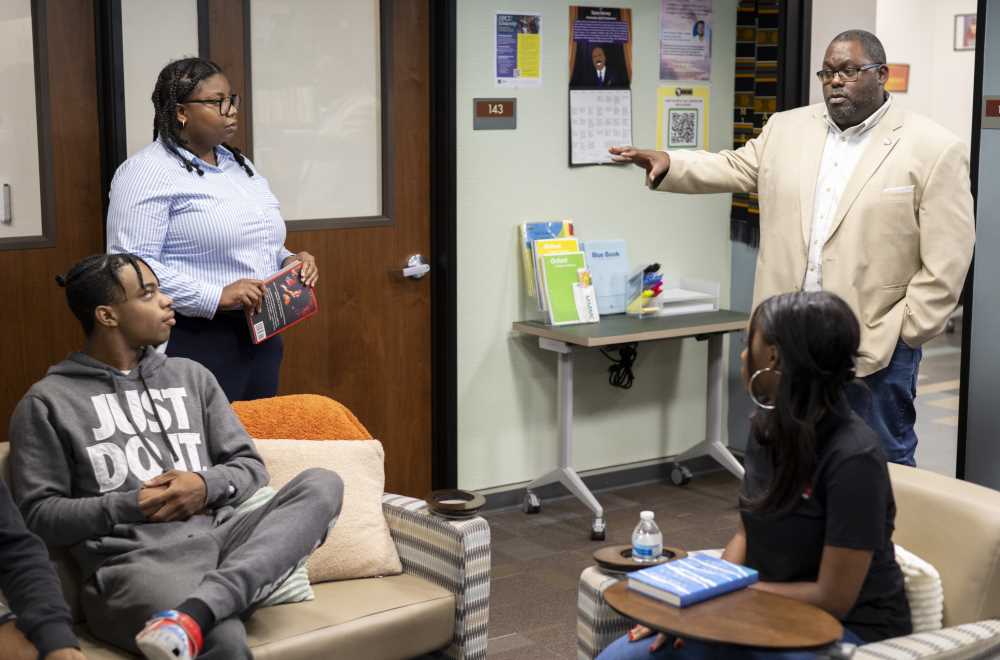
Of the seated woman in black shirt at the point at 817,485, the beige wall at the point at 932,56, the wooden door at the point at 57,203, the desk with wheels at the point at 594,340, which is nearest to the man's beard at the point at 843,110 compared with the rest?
the desk with wheels at the point at 594,340

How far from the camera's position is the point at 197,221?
3070mm

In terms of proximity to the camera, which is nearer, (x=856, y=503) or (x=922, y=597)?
(x=856, y=503)

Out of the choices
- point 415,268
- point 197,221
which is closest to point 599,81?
point 415,268

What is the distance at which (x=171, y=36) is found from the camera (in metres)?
3.56

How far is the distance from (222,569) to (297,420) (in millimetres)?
643

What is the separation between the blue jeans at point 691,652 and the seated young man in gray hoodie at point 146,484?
2.22ft

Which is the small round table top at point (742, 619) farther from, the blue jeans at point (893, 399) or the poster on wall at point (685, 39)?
the poster on wall at point (685, 39)

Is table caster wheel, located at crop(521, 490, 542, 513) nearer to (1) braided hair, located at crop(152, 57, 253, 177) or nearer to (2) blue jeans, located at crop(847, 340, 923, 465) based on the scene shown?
(2) blue jeans, located at crop(847, 340, 923, 465)

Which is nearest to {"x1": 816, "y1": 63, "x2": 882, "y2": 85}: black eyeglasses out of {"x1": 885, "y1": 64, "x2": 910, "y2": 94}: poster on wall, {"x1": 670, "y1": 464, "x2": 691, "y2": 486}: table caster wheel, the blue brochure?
the blue brochure

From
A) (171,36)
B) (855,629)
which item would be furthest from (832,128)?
(171,36)

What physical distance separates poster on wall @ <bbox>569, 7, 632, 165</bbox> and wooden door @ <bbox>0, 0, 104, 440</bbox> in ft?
5.73

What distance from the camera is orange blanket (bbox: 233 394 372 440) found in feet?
9.27

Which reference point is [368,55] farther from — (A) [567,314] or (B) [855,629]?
(B) [855,629]

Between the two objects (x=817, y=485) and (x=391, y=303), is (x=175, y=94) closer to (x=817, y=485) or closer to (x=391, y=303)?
(x=391, y=303)
